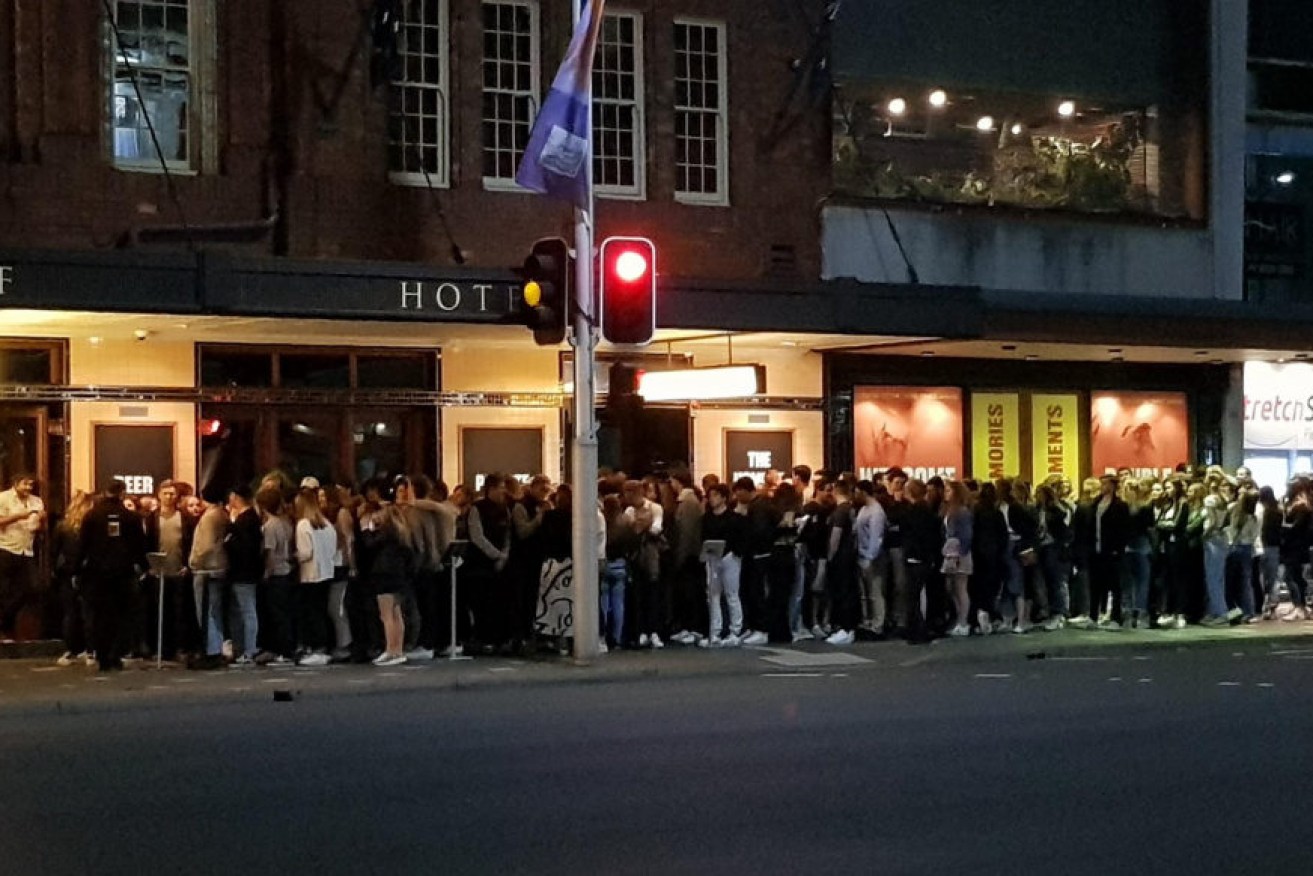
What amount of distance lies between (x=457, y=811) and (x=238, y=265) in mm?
10162

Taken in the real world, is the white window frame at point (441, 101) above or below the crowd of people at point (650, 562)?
above

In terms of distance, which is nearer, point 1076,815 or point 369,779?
Result: point 1076,815

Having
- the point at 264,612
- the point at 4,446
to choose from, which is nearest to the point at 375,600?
the point at 264,612

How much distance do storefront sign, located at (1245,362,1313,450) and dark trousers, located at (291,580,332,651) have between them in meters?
16.5

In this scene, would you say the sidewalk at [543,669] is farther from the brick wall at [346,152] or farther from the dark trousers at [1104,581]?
the brick wall at [346,152]

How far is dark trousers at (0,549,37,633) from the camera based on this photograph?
63.1 feet

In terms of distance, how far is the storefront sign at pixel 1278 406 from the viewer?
97.7 feet

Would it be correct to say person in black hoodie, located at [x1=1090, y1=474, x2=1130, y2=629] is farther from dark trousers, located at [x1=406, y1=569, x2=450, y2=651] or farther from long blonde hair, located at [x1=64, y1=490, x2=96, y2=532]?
long blonde hair, located at [x1=64, y1=490, x2=96, y2=532]

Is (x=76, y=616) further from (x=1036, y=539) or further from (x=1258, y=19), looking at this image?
(x=1258, y=19)

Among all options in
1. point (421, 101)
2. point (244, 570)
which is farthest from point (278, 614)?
point (421, 101)

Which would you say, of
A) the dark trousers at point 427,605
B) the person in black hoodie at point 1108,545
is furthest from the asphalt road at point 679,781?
the person in black hoodie at point 1108,545

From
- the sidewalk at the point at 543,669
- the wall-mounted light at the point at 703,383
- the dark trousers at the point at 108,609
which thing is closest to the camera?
the sidewalk at the point at 543,669

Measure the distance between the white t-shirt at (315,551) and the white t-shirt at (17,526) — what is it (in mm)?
2874

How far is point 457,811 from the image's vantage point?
34.2ft
